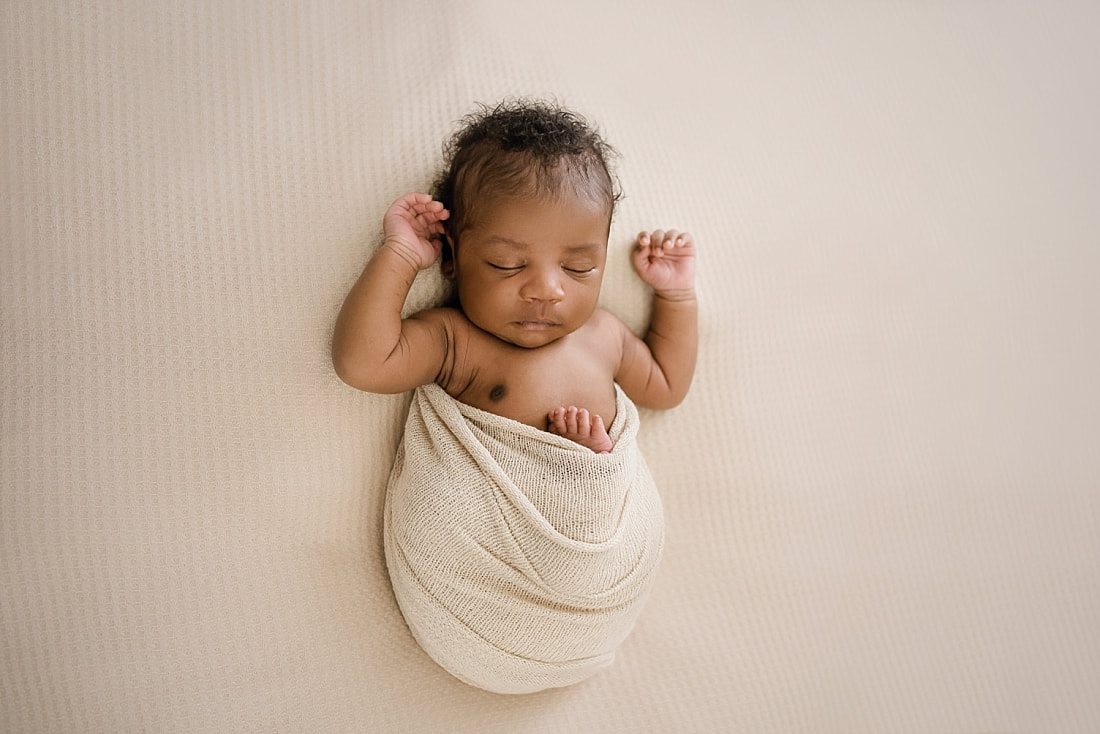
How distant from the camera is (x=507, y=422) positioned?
3.42ft

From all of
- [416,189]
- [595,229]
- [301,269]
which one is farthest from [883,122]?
[301,269]

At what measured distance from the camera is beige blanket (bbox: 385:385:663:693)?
998 mm

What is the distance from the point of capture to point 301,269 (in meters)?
1.06

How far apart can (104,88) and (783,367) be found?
1.00 m

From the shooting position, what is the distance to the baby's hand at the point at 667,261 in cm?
120

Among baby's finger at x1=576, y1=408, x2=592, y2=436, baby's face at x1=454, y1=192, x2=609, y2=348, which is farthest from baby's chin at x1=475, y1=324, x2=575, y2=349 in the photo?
baby's finger at x1=576, y1=408, x2=592, y2=436

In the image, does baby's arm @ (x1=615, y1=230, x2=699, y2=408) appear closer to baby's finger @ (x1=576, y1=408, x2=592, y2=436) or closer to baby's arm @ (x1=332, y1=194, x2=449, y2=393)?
baby's finger @ (x1=576, y1=408, x2=592, y2=436)

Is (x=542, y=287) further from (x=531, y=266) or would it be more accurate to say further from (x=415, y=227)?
(x=415, y=227)

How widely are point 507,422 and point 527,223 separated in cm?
24

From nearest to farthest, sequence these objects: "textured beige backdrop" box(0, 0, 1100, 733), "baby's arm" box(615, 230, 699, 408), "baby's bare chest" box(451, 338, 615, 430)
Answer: "textured beige backdrop" box(0, 0, 1100, 733) → "baby's bare chest" box(451, 338, 615, 430) → "baby's arm" box(615, 230, 699, 408)

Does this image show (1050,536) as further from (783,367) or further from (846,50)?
(846,50)

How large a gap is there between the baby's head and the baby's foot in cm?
10

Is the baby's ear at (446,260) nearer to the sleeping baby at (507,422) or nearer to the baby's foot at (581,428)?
the sleeping baby at (507,422)

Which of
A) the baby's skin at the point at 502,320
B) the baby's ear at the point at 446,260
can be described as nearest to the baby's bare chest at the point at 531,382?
the baby's skin at the point at 502,320
